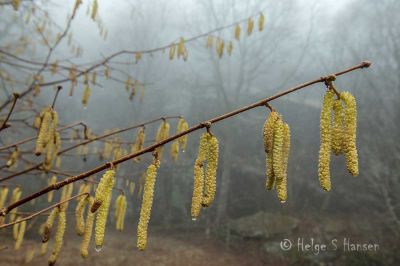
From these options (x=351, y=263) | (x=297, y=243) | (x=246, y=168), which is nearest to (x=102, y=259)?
(x=297, y=243)

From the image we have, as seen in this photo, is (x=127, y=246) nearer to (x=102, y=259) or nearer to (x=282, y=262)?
(x=102, y=259)

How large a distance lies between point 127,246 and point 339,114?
10.6m

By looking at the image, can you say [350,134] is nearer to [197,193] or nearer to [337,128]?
[337,128]

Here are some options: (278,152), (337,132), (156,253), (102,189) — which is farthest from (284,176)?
(156,253)

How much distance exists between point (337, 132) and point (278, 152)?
8.6 inches

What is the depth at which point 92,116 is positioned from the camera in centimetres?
2680

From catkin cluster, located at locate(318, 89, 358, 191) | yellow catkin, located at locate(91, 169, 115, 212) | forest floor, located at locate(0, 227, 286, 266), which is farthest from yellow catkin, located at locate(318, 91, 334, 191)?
forest floor, located at locate(0, 227, 286, 266)

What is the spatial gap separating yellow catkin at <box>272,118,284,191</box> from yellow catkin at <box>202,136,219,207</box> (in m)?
0.21

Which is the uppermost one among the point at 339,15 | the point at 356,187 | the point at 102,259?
the point at 339,15

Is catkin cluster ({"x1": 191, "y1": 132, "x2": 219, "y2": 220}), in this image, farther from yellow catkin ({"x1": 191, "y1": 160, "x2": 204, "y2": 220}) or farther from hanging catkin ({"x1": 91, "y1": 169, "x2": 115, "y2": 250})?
hanging catkin ({"x1": 91, "y1": 169, "x2": 115, "y2": 250})

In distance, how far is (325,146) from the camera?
1171 millimetres

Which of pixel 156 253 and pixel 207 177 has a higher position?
pixel 207 177

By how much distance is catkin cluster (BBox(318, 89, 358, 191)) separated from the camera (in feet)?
3.75

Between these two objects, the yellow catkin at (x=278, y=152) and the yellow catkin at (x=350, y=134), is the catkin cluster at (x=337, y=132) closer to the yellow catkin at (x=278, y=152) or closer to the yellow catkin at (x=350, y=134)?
the yellow catkin at (x=350, y=134)
